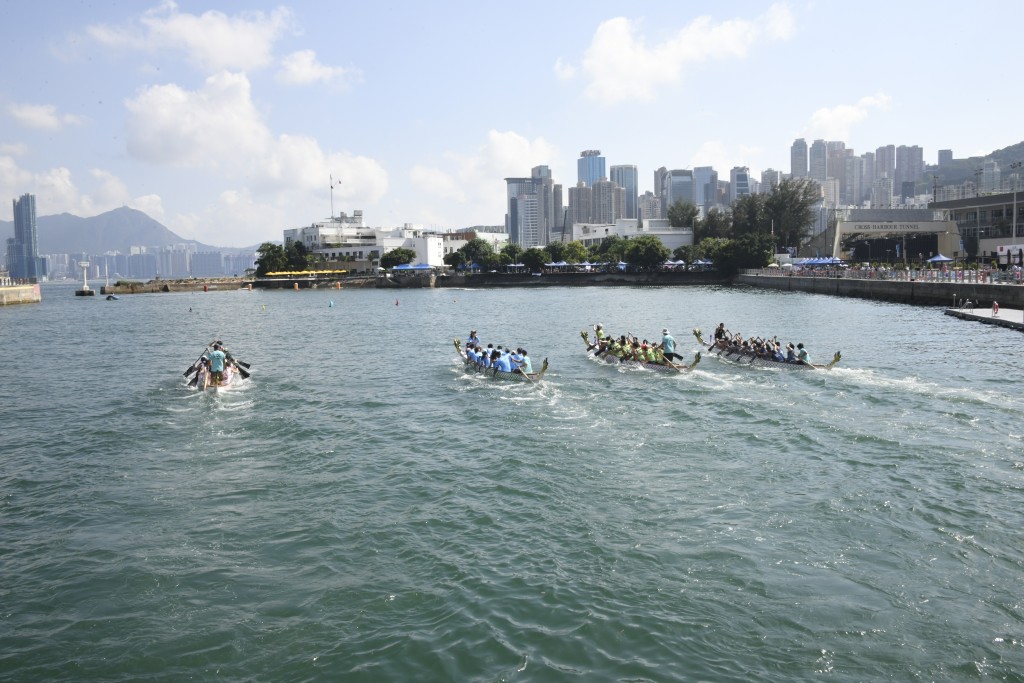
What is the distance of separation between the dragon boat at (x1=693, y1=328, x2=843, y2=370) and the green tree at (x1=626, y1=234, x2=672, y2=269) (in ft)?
285

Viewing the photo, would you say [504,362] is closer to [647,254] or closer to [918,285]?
[918,285]

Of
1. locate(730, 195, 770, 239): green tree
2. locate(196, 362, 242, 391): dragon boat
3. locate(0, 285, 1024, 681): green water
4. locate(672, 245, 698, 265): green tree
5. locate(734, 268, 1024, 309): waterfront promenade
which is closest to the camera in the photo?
locate(0, 285, 1024, 681): green water

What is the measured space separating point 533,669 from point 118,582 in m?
7.82

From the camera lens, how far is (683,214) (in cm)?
15675

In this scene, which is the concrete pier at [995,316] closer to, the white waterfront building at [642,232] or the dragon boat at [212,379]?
the dragon boat at [212,379]

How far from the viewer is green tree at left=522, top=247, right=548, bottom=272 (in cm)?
13500

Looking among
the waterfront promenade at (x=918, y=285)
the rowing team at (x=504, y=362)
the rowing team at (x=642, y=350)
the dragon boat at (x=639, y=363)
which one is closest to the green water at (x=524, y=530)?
the dragon boat at (x=639, y=363)

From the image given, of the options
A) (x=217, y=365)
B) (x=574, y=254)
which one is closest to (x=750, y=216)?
(x=574, y=254)

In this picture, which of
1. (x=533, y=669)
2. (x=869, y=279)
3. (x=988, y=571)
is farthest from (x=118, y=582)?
Result: (x=869, y=279)

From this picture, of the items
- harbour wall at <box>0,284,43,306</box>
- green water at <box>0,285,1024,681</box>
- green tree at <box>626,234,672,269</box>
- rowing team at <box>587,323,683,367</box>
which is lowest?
green water at <box>0,285,1024,681</box>

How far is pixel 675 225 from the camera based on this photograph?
6275 inches

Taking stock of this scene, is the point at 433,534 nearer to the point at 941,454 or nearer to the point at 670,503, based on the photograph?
the point at 670,503

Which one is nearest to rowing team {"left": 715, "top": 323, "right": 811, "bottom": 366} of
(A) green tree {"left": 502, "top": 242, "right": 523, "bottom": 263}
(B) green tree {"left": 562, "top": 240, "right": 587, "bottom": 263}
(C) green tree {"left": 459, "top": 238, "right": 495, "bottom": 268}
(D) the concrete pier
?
(D) the concrete pier

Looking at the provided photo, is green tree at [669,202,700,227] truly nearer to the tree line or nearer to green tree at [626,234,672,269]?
the tree line
